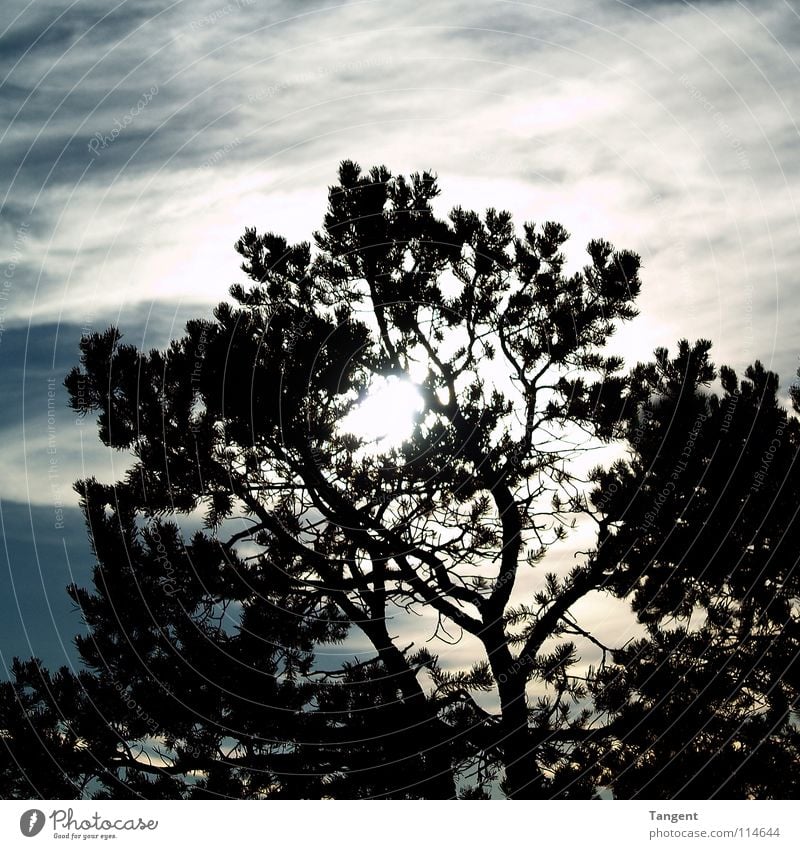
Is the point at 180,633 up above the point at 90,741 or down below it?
above

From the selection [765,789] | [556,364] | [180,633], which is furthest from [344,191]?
[765,789]

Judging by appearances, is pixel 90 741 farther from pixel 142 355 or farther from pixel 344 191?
pixel 344 191
